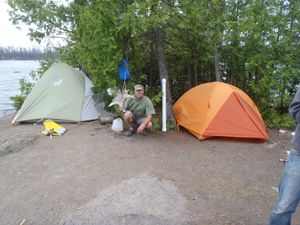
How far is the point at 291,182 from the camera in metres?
2.48

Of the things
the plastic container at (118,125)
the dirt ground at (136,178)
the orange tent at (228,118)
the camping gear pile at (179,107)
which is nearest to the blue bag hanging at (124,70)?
the camping gear pile at (179,107)

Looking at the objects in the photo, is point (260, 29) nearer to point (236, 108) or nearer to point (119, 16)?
point (236, 108)

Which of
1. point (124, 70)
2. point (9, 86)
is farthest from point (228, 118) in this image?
point (9, 86)

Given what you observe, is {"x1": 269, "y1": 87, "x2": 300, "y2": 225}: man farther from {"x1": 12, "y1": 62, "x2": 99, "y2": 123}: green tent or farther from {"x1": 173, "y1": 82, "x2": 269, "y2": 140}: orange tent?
{"x1": 12, "y1": 62, "x2": 99, "y2": 123}: green tent

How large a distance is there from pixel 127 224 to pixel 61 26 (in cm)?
717

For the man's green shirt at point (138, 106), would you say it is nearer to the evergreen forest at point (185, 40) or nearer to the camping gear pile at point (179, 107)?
the camping gear pile at point (179, 107)

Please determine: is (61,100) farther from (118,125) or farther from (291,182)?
(291,182)

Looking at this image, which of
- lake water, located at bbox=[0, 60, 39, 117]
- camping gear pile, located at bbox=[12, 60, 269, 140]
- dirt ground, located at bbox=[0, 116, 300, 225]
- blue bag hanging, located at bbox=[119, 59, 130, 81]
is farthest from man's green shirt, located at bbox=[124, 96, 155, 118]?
lake water, located at bbox=[0, 60, 39, 117]

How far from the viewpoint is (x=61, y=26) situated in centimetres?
912

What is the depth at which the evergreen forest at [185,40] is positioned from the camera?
652cm

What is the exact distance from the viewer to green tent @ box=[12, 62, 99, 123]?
7.91 metres

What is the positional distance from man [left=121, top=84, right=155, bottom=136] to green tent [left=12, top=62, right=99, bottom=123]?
5.83ft

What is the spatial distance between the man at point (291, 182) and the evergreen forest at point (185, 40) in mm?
4093

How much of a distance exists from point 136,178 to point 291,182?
7.57 feet
